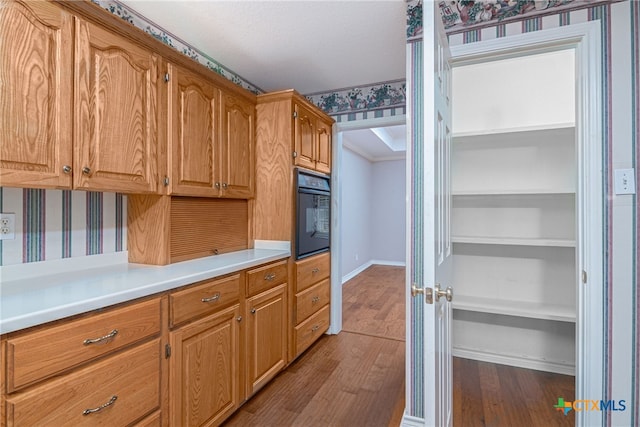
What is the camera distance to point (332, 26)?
200 cm

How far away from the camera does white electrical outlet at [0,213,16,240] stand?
4.54ft

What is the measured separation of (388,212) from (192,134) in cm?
534

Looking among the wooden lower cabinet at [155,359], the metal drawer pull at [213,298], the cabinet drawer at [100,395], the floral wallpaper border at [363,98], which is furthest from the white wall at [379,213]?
the cabinet drawer at [100,395]

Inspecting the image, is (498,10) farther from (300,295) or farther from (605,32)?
(300,295)

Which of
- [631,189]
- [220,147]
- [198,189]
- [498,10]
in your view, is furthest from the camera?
[220,147]

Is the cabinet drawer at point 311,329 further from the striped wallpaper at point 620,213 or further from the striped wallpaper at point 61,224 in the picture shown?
the striped wallpaper at point 620,213

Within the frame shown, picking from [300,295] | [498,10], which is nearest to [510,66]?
[498,10]

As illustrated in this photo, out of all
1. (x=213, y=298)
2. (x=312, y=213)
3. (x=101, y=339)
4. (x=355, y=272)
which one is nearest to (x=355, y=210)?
(x=355, y=272)

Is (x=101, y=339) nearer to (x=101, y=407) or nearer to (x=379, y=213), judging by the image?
(x=101, y=407)

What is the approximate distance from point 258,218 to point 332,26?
146cm

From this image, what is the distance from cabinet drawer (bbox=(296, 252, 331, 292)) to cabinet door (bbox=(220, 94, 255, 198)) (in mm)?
720

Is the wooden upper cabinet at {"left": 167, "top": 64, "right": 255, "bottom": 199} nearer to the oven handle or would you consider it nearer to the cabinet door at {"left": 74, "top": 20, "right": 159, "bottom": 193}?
the cabinet door at {"left": 74, "top": 20, "right": 159, "bottom": 193}

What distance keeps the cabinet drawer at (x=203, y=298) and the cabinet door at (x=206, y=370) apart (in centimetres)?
5

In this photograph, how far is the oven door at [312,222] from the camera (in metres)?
2.54
